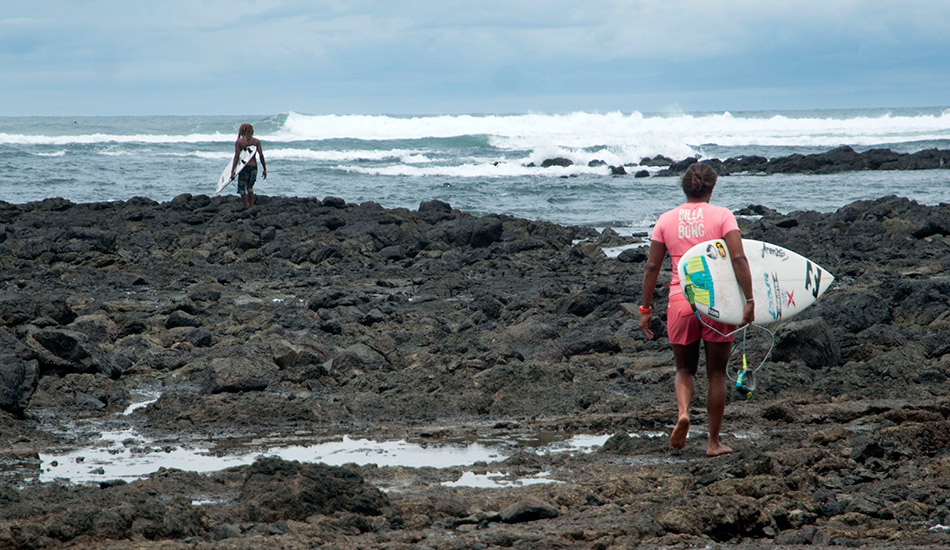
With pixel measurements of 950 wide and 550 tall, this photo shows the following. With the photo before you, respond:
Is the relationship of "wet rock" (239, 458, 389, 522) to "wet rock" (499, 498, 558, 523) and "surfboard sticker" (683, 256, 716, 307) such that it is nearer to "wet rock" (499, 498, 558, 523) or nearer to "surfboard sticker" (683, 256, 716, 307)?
"wet rock" (499, 498, 558, 523)

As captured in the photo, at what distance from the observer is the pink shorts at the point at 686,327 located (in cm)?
505

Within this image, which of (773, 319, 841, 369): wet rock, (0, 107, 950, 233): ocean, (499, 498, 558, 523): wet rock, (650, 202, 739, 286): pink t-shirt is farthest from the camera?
(0, 107, 950, 233): ocean

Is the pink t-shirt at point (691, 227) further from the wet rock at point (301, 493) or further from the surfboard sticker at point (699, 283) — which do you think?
the wet rock at point (301, 493)

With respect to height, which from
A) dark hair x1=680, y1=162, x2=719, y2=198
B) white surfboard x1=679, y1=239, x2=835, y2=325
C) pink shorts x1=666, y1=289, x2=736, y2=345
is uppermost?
dark hair x1=680, y1=162, x2=719, y2=198

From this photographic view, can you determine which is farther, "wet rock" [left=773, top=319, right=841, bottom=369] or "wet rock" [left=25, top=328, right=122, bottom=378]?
"wet rock" [left=773, top=319, right=841, bottom=369]

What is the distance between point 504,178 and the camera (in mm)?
36094

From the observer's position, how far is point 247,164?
56.8ft

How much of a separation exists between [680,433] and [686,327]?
0.58m

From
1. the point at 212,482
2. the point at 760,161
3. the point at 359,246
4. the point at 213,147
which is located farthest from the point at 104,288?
the point at 213,147

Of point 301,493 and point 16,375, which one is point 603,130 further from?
point 301,493

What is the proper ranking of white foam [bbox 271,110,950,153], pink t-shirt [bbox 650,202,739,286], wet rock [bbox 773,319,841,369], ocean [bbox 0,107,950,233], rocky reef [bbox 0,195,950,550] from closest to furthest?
1. rocky reef [bbox 0,195,950,550]
2. pink t-shirt [bbox 650,202,739,286]
3. wet rock [bbox 773,319,841,369]
4. ocean [bbox 0,107,950,233]
5. white foam [bbox 271,110,950,153]

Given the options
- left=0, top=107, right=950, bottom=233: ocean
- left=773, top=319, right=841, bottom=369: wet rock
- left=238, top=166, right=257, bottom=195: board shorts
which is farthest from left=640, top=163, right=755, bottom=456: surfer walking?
left=0, top=107, right=950, bottom=233: ocean

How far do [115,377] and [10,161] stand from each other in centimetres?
3568

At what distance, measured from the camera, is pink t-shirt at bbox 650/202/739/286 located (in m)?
5.00
